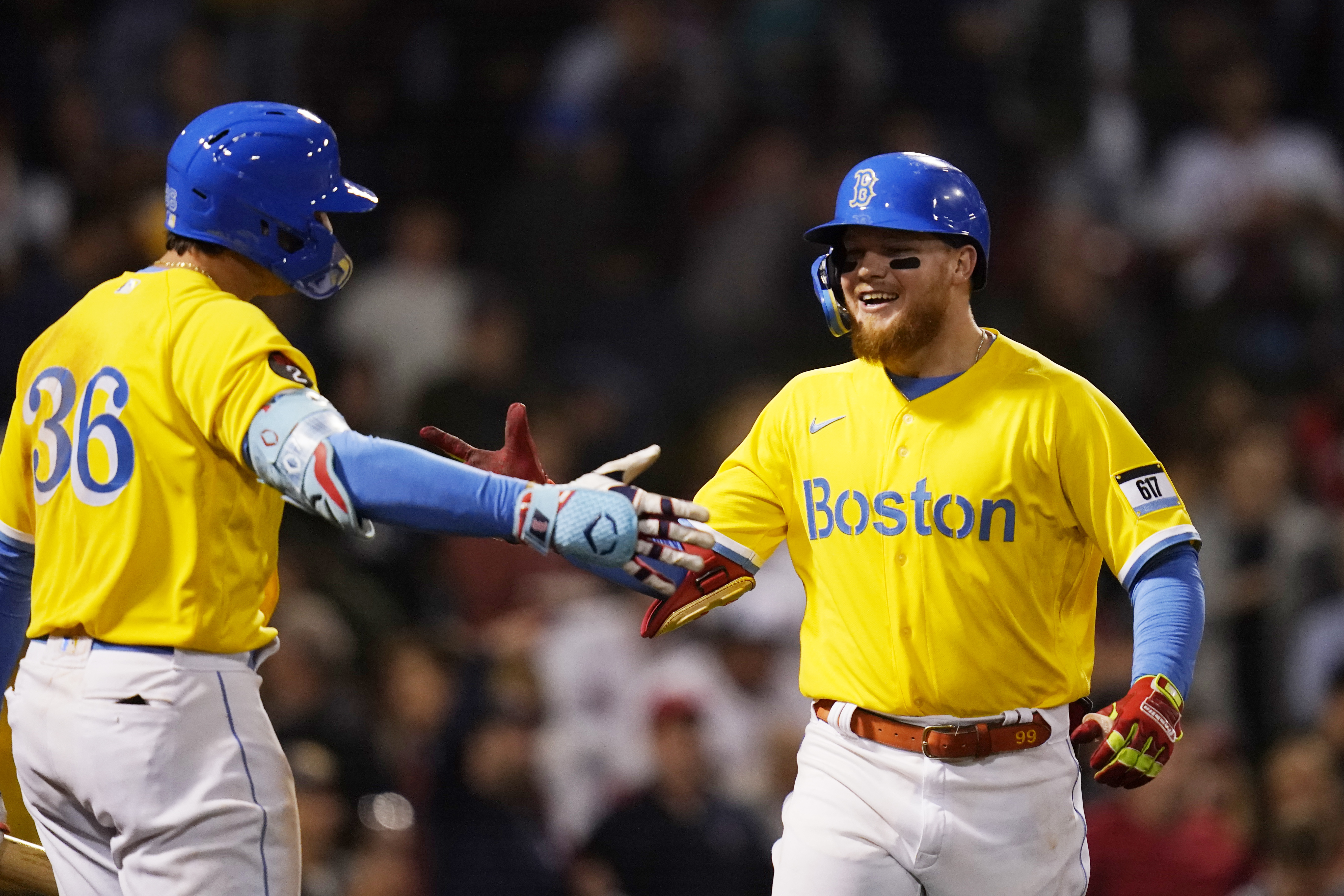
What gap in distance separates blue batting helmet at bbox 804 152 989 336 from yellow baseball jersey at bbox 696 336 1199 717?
0.28 meters

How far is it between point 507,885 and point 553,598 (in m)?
1.25

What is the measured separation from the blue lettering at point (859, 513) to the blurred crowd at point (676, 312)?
2636 millimetres

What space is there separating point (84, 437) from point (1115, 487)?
6.48 feet

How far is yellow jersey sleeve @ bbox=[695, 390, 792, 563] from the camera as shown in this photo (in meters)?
3.55

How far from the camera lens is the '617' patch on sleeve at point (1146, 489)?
3.20 meters

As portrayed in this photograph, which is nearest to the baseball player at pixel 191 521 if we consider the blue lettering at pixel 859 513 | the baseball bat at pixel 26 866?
the baseball bat at pixel 26 866

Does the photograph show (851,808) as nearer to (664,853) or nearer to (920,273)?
(920,273)

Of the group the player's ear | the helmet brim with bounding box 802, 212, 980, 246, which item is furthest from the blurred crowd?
the player's ear

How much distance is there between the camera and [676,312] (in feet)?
26.0

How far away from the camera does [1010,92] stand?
8648 mm

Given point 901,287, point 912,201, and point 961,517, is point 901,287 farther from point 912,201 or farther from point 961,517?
point 961,517

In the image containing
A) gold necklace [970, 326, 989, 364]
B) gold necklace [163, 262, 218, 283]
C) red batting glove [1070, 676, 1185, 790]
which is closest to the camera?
red batting glove [1070, 676, 1185, 790]

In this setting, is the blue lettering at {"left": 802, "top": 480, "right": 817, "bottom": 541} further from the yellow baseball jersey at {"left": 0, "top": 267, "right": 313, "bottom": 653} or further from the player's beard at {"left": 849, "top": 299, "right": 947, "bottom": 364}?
the yellow baseball jersey at {"left": 0, "top": 267, "right": 313, "bottom": 653}

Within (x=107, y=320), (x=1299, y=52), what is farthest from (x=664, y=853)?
(x=1299, y=52)
